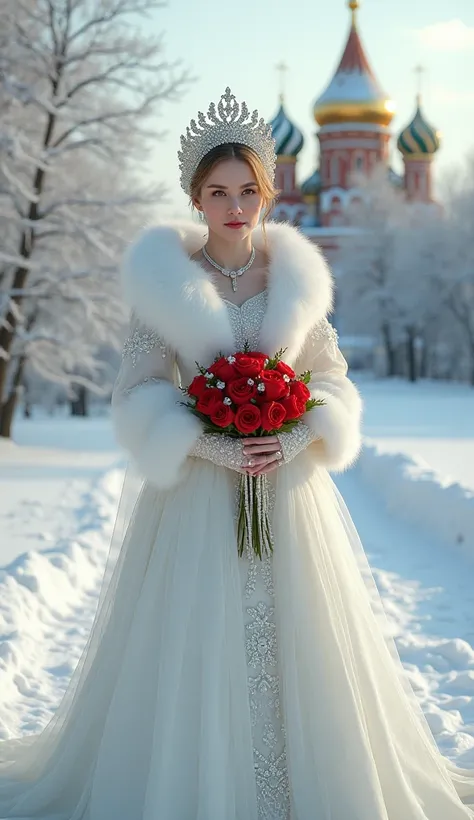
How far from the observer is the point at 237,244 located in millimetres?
3488

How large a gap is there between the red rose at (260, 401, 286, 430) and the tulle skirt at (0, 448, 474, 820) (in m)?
0.29

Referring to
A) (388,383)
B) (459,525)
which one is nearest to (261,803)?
(459,525)

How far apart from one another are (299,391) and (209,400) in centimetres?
28

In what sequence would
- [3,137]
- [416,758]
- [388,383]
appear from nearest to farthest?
1. [416,758]
2. [3,137]
3. [388,383]

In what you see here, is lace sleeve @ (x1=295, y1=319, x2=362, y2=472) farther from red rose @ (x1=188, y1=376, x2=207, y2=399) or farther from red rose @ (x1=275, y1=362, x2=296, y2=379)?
red rose @ (x1=188, y1=376, x2=207, y2=399)

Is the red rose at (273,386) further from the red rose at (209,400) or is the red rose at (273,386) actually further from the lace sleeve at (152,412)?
the lace sleeve at (152,412)

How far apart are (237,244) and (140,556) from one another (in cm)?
108

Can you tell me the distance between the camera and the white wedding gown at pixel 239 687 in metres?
3.08

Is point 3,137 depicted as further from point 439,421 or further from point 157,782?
point 157,782

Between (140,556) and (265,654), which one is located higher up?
(140,556)

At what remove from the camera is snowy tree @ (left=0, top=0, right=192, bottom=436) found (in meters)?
15.6

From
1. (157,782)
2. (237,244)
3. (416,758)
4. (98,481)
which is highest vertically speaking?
(98,481)

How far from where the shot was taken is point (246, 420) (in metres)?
3.07

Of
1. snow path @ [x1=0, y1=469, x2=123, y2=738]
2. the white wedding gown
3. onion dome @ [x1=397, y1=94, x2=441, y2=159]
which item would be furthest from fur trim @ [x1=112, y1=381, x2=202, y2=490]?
onion dome @ [x1=397, y1=94, x2=441, y2=159]
